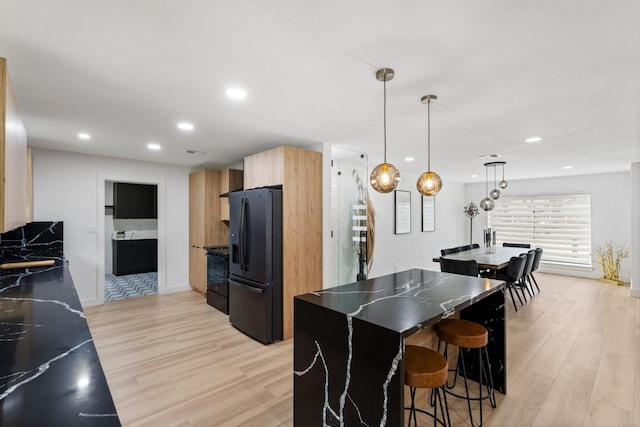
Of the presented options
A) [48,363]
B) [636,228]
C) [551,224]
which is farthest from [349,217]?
[551,224]

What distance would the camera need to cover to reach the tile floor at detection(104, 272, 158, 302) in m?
5.39

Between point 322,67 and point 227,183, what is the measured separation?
3.64 meters

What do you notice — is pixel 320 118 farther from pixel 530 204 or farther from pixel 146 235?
pixel 530 204

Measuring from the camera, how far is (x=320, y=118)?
→ 9.80 ft

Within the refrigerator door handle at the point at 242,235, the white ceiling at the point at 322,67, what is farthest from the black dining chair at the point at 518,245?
the refrigerator door handle at the point at 242,235

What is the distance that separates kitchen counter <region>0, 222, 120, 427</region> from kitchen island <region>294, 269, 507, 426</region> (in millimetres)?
1074

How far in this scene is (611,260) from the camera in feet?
21.0

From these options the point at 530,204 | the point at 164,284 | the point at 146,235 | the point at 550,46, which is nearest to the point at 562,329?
the point at 550,46

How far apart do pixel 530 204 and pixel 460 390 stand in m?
6.81

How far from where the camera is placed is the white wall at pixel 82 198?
4383 millimetres

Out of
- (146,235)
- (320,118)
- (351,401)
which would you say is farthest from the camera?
(146,235)

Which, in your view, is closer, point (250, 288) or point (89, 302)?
point (250, 288)

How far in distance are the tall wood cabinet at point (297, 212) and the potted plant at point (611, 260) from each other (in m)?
6.70

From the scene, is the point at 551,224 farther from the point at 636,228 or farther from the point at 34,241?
the point at 34,241
